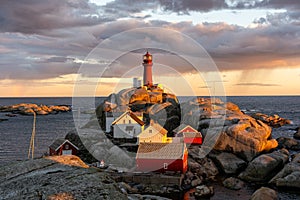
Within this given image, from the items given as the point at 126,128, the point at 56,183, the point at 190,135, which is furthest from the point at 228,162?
the point at 56,183

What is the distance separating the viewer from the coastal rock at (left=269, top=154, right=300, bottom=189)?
31.5m

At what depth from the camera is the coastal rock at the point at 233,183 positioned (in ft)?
107

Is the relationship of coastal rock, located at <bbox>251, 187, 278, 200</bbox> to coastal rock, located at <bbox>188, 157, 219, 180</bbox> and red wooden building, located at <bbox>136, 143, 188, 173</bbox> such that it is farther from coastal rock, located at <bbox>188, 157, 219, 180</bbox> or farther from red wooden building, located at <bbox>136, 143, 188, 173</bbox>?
red wooden building, located at <bbox>136, 143, 188, 173</bbox>

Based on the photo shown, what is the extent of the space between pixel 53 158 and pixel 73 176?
2.06 meters

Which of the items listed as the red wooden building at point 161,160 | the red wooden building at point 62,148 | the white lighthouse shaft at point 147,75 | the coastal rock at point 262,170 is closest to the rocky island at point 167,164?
the coastal rock at point 262,170

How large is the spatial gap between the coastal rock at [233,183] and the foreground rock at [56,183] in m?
27.7

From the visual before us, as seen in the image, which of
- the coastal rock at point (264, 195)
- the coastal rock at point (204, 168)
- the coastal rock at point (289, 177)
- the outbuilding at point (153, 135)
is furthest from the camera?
the outbuilding at point (153, 135)

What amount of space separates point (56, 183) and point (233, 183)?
2910 cm

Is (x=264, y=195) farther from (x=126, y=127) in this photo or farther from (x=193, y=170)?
(x=126, y=127)

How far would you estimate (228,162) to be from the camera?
39.0m

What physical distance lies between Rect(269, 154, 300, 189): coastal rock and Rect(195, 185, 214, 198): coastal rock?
7.53m

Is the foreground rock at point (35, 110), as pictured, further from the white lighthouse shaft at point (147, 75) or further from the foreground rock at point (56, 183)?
the foreground rock at point (56, 183)

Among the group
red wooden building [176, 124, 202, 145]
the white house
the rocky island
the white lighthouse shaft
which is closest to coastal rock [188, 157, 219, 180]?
the rocky island

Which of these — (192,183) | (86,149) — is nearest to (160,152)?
(192,183)
